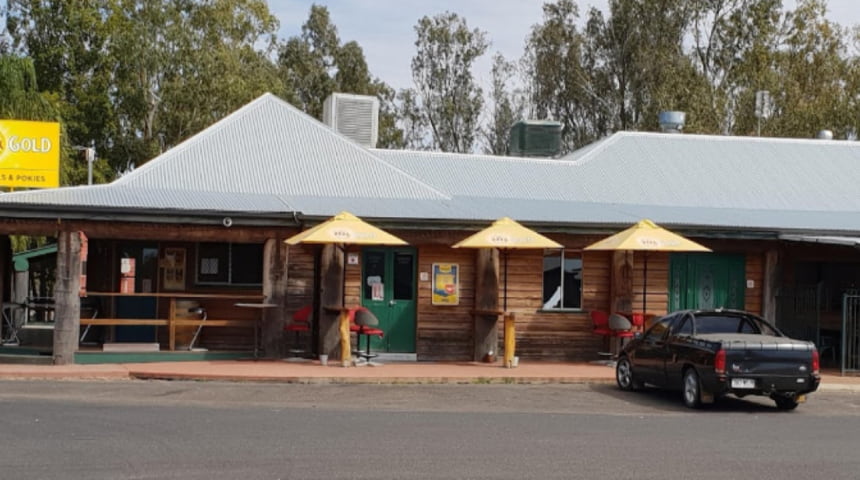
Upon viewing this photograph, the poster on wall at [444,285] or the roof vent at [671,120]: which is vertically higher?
the roof vent at [671,120]

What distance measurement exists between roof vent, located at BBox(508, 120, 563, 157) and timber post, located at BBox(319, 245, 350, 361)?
35.2ft

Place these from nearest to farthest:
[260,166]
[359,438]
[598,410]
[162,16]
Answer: [359,438]
[598,410]
[260,166]
[162,16]

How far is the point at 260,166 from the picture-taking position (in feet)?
77.2

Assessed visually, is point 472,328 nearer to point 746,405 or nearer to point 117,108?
point 746,405

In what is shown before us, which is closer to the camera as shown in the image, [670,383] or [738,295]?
[670,383]

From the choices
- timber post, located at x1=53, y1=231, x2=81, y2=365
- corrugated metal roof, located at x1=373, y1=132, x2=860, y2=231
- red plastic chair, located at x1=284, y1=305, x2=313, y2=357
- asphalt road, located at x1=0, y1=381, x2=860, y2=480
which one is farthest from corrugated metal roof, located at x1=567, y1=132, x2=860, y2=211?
timber post, located at x1=53, y1=231, x2=81, y2=365

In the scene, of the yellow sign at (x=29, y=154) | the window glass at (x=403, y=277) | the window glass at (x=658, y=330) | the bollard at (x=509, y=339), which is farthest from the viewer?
the yellow sign at (x=29, y=154)

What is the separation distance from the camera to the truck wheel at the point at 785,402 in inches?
611

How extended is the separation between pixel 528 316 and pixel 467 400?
6.35 meters

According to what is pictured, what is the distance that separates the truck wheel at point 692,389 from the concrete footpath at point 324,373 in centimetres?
363

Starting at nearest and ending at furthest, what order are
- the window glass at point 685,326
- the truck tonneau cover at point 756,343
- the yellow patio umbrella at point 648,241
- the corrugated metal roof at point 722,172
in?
the truck tonneau cover at point 756,343 → the window glass at point 685,326 → the yellow patio umbrella at point 648,241 → the corrugated metal roof at point 722,172

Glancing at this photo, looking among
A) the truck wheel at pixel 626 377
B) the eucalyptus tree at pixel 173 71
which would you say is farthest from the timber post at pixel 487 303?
the eucalyptus tree at pixel 173 71

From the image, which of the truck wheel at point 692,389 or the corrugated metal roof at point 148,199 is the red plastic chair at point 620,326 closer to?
the truck wheel at point 692,389

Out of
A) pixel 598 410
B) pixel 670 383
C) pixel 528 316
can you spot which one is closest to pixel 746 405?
pixel 670 383
